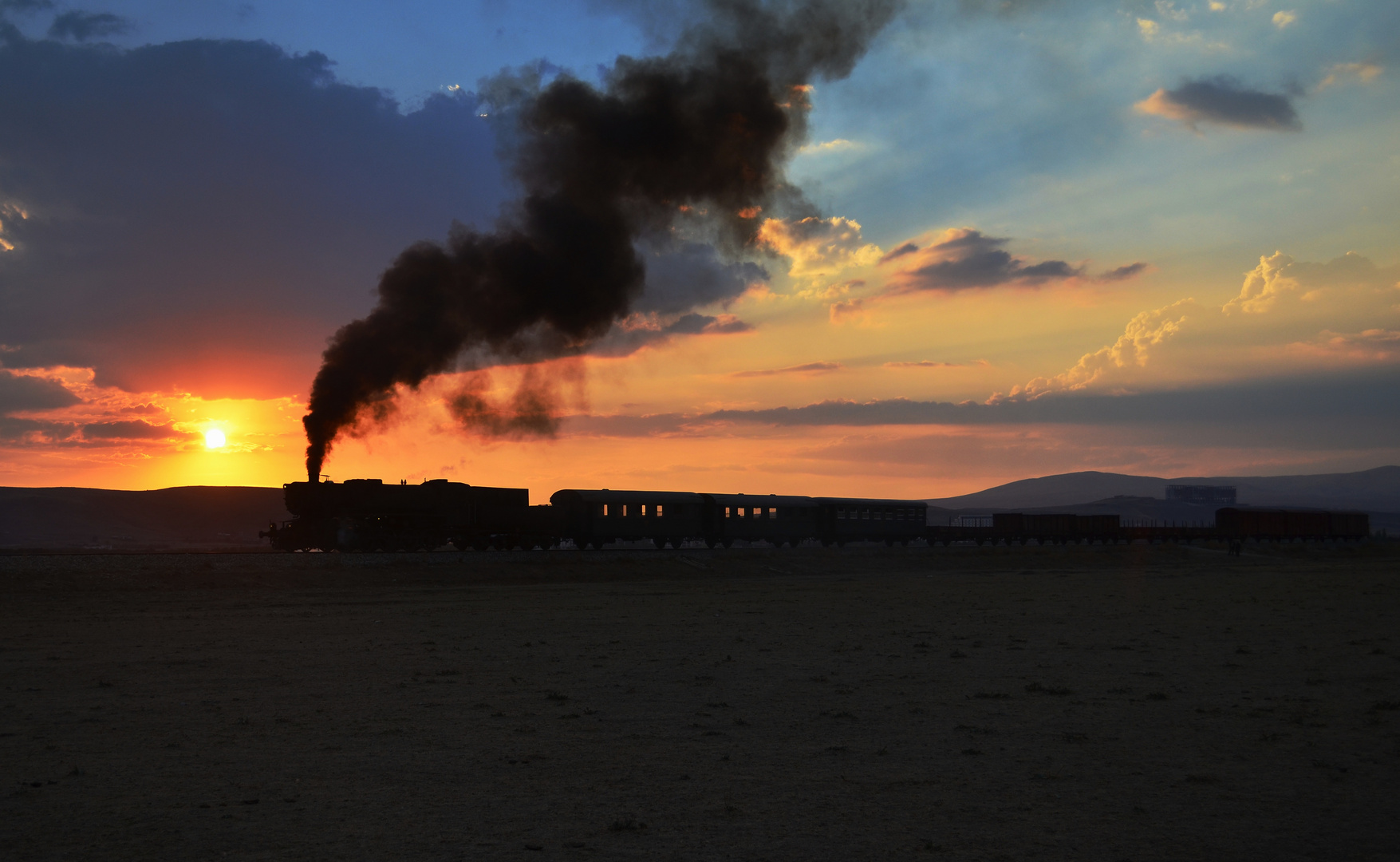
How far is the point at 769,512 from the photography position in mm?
63000

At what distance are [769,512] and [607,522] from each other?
12.9 metres

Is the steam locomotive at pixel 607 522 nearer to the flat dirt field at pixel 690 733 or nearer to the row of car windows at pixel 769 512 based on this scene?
the row of car windows at pixel 769 512

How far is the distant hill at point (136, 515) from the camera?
112562 millimetres

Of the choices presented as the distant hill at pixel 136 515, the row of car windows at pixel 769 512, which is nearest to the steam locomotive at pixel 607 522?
the row of car windows at pixel 769 512

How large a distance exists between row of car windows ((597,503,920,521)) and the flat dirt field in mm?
27226

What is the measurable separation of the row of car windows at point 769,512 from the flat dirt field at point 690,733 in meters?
27.2

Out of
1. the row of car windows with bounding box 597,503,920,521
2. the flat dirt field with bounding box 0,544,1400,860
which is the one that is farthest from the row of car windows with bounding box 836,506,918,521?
the flat dirt field with bounding box 0,544,1400,860

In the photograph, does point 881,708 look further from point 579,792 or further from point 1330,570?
point 1330,570

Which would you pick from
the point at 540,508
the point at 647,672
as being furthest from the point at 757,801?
the point at 540,508

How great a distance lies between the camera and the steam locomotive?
4175cm

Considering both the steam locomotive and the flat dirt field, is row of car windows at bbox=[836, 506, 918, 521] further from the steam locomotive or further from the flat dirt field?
the flat dirt field

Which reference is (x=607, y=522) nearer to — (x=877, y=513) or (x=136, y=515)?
(x=877, y=513)

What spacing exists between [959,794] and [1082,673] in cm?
847

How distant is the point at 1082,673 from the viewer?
16484mm
